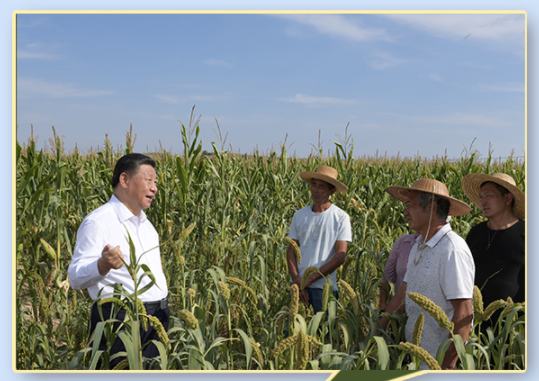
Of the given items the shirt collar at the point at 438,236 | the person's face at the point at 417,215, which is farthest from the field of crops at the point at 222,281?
the person's face at the point at 417,215

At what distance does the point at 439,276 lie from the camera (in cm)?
199

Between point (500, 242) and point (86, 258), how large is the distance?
96.1 inches

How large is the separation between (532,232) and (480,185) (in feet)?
2.68

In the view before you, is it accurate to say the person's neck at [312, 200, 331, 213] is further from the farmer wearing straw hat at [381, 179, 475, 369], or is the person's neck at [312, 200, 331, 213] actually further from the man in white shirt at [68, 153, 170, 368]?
the man in white shirt at [68, 153, 170, 368]

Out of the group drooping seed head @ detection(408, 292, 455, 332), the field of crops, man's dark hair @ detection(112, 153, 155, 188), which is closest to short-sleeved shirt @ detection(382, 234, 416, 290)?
the field of crops

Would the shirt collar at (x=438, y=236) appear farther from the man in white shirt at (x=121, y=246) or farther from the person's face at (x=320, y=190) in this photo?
the man in white shirt at (x=121, y=246)

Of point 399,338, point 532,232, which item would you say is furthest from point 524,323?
point 399,338

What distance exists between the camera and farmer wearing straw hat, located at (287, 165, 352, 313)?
10.0 ft

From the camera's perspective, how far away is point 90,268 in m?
1.90

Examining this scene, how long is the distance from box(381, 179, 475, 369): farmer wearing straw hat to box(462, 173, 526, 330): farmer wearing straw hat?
1.65 feet

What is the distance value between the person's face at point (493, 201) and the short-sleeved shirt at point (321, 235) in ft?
3.02

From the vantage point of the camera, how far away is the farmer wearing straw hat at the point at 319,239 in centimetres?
306

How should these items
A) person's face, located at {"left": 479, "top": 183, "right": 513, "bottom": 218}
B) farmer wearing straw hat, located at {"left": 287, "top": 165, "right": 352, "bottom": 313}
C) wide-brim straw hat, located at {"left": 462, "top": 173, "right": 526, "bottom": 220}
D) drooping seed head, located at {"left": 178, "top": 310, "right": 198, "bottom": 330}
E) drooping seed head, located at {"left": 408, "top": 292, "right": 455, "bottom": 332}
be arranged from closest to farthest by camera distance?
drooping seed head, located at {"left": 408, "top": 292, "right": 455, "bottom": 332} → drooping seed head, located at {"left": 178, "top": 310, "right": 198, "bottom": 330} → wide-brim straw hat, located at {"left": 462, "top": 173, "right": 526, "bottom": 220} → person's face, located at {"left": 479, "top": 183, "right": 513, "bottom": 218} → farmer wearing straw hat, located at {"left": 287, "top": 165, "right": 352, "bottom": 313}

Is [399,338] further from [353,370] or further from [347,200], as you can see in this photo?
[347,200]
